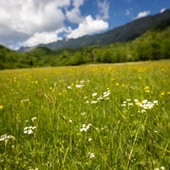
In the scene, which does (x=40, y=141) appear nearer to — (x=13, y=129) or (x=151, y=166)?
(x=13, y=129)

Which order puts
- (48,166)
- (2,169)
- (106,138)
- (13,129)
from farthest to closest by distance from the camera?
(13,129) → (106,138) → (2,169) → (48,166)

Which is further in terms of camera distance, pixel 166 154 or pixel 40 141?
pixel 40 141

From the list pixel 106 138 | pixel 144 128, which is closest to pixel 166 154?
pixel 144 128

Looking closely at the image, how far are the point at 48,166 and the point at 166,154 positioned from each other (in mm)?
1072

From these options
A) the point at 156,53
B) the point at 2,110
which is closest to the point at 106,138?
the point at 2,110

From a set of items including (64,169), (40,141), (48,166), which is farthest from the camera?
(40,141)

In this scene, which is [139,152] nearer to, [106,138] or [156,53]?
[106,138]

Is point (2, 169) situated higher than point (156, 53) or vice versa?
point (2, 169)

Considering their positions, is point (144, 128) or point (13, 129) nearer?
point (144, 128)

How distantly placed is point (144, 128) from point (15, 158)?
4.58 ft

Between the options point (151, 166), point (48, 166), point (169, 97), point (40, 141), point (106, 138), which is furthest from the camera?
point (169, 97)

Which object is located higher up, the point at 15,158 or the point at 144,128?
the point at 144,128

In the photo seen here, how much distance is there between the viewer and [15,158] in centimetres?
238

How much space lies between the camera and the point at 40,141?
2732 mm
